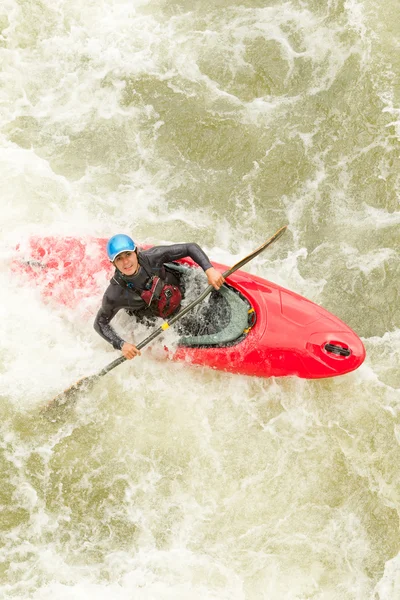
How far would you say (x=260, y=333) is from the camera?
505 centimetres

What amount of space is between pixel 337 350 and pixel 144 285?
1762mm

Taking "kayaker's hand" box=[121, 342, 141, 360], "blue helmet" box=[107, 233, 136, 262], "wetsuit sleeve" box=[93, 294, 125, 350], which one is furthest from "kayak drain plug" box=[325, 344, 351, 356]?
"blue helmet" box=[107, 233, 136, 262]

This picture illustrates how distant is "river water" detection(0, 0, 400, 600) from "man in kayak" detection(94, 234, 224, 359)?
23.5 inches

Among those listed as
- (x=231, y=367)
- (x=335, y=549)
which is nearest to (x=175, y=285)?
(x=231, y=367)

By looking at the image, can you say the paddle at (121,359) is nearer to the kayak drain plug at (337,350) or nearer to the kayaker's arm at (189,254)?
the kayaker's arm at (189,254)

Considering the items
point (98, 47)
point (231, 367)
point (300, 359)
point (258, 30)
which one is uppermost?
point (258, 30)

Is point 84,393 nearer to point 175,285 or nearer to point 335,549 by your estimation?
point 175,285

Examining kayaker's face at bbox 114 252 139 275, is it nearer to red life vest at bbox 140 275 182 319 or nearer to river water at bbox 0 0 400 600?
red life vest at bbox 140 275 182 319

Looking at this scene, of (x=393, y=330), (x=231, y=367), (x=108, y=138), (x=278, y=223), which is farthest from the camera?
(x=108, y=138)

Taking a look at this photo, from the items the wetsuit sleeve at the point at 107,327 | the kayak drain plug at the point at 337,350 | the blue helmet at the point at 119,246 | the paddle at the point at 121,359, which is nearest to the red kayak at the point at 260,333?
the kayak drain plug at the point at 337,350

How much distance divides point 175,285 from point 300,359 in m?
1.26

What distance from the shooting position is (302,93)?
675 centimetres

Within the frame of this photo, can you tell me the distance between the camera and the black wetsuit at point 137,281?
459 cm

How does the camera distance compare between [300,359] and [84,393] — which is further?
[84,393]
